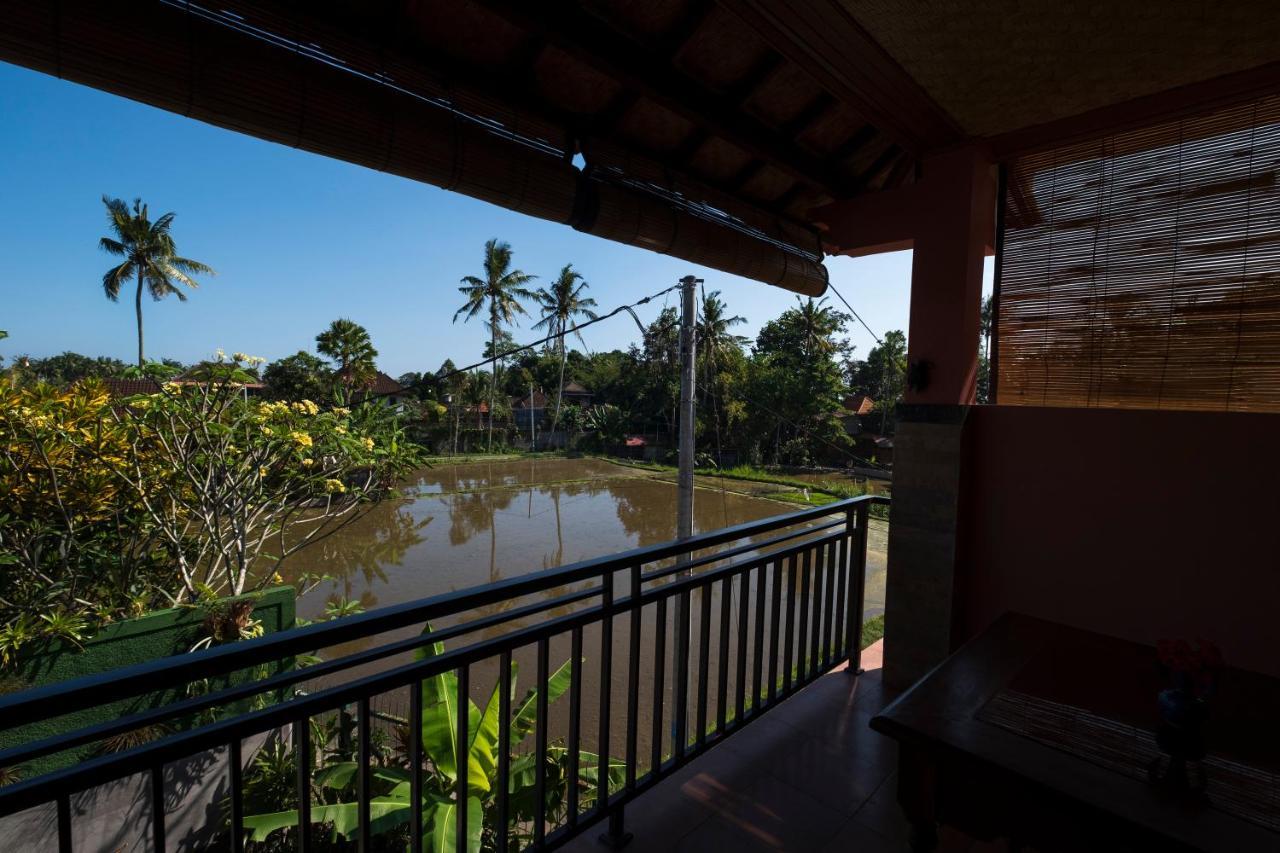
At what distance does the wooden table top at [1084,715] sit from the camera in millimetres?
1014

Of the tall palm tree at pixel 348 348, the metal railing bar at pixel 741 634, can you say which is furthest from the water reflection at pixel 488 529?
the metal railing bar at pixel 741 634

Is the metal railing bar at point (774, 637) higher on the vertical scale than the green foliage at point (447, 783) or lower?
higher

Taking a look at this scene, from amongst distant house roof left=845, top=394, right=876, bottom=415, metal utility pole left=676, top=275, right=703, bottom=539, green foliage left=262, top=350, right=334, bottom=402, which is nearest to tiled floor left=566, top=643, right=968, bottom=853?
metal utility pole left=676, top=275, right=703, bottom=539

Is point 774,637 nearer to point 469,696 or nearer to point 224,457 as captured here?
point 469,696

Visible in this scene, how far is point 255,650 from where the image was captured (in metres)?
0.81

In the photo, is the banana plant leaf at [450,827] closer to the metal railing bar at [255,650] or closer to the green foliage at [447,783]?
the green foliage at [447,783]

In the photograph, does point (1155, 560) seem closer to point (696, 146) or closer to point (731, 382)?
point (696, 146)

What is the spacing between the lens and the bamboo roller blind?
5.93ft

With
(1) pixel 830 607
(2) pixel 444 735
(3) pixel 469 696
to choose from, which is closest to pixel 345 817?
(2) pixel 444 735

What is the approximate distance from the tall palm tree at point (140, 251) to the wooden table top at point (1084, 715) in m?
26.9

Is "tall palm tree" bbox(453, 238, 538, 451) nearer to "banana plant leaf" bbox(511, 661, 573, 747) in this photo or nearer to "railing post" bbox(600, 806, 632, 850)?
"banana plant leaf" bbox(511, 661, 573, 747)

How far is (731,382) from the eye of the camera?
75.0 feet

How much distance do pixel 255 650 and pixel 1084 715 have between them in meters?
1.78

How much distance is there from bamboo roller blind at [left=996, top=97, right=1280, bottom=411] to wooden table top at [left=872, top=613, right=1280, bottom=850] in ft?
3.23
